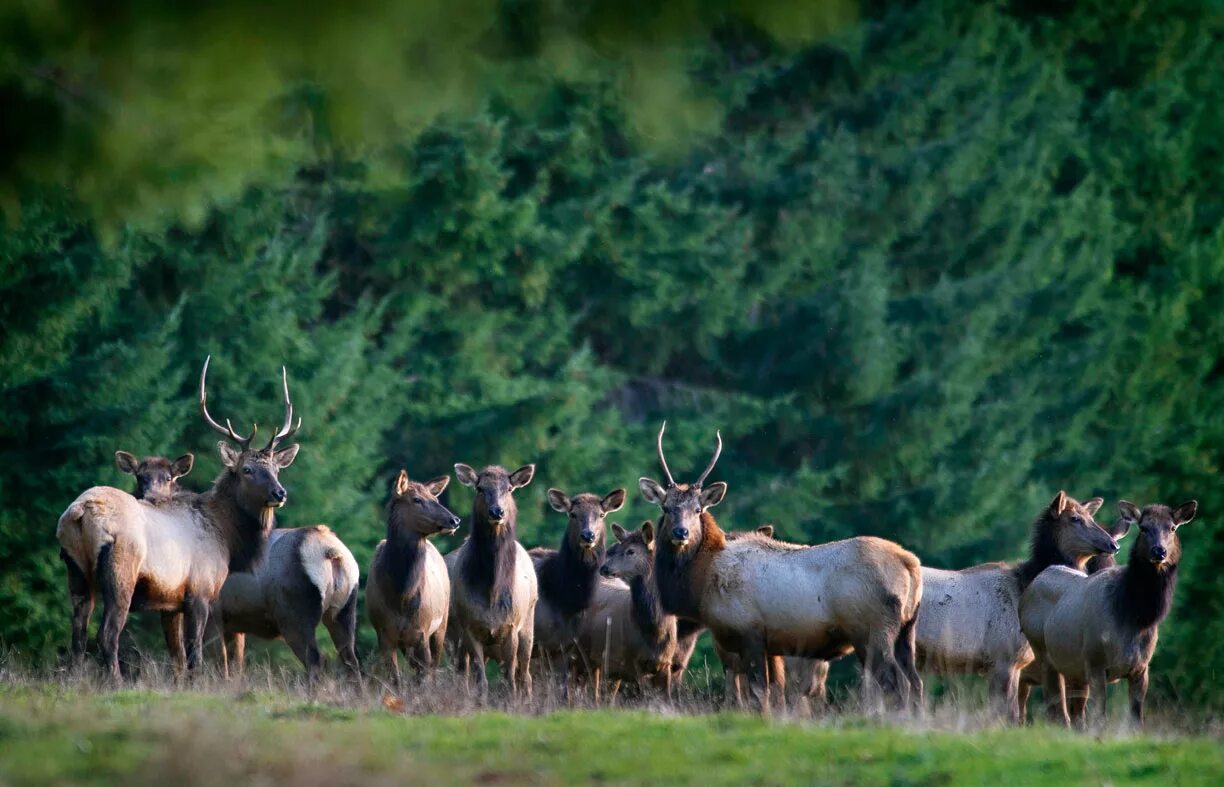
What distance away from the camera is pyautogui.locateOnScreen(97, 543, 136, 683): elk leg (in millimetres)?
13953

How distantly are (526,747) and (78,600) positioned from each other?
6.04 meters

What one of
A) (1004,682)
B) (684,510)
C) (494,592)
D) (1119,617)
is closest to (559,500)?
(494,592)

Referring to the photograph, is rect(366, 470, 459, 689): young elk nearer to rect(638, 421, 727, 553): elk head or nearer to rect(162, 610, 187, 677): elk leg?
rect(162, 610, 187, 677): elk leg

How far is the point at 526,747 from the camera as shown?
9.95 m

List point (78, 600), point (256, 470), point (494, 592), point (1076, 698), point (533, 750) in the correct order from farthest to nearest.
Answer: point (256, 470), point (1076, 698), point (494, 592), point (78, 600), point (533, 750)

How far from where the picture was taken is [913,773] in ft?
30.7

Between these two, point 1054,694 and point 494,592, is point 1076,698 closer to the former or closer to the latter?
point 1054,694

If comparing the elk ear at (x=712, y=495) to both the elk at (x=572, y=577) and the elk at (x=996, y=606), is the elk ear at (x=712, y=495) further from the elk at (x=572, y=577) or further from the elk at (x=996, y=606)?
the elk at (x=996, y=606)

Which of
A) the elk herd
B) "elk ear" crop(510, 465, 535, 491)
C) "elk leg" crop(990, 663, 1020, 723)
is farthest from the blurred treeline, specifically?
"elk leg" crop(990, 663, 1020, 723)

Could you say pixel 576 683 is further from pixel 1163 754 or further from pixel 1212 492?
pixel 1212 492

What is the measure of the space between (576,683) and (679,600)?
2.27 meters

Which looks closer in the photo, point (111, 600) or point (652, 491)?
point (111, 600)

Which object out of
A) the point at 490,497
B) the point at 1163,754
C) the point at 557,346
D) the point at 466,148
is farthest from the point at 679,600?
the point at 557,346

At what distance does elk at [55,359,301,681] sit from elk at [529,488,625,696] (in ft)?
8.94
